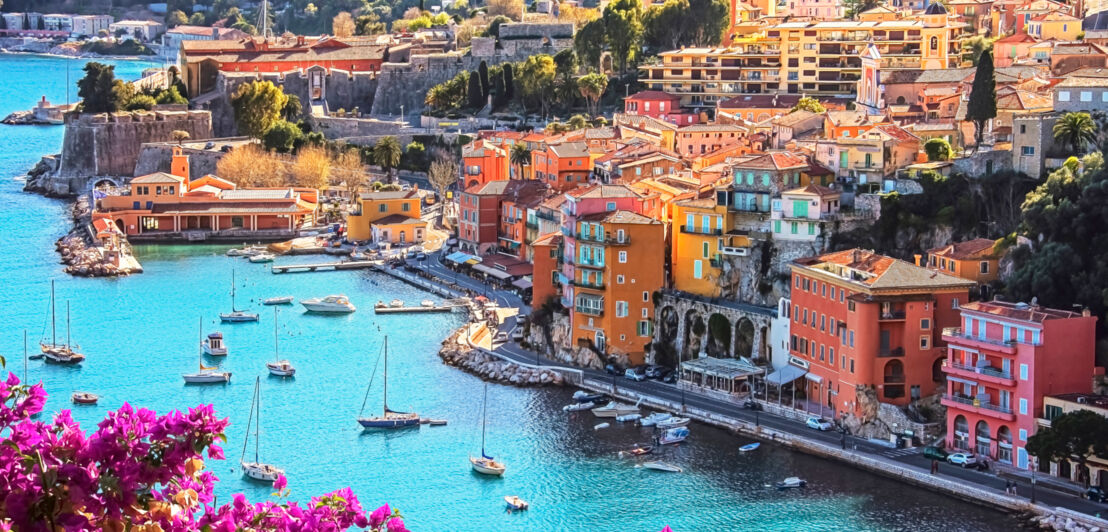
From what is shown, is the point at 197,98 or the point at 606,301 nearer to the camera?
the point at 606,301

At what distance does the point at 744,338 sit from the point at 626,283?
109 inches

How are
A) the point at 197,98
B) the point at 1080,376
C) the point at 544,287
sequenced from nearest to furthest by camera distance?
the point at 1080,376
the point at 544,287
the point at 197,98

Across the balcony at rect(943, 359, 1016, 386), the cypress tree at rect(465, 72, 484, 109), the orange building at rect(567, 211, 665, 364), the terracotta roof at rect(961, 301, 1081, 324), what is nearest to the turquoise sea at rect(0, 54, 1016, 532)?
the balcony at rect(943, 359, 1016, 386)

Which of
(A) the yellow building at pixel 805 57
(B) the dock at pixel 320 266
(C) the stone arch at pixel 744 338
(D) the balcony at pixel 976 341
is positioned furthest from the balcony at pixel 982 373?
(A) the yellow building at pixel 805 57

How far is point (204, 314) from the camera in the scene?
45.2 meters

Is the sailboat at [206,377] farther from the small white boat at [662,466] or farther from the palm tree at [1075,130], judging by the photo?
the palm tree at [1075,130]

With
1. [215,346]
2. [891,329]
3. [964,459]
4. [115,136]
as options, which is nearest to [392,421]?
[215,346]

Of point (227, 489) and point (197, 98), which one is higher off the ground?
point (197, 98)

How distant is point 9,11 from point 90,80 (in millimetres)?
79860

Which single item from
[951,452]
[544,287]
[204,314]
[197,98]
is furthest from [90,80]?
[951,452]

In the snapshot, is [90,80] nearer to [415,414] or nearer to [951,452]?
[415,414]

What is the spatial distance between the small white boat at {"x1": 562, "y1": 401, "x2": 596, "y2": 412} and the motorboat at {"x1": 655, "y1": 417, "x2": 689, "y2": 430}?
1.95 m

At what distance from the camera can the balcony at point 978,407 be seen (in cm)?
2964

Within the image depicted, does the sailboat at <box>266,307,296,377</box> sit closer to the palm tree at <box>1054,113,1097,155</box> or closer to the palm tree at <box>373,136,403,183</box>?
the palm tree at <box>1054,113,1097,155</box>
